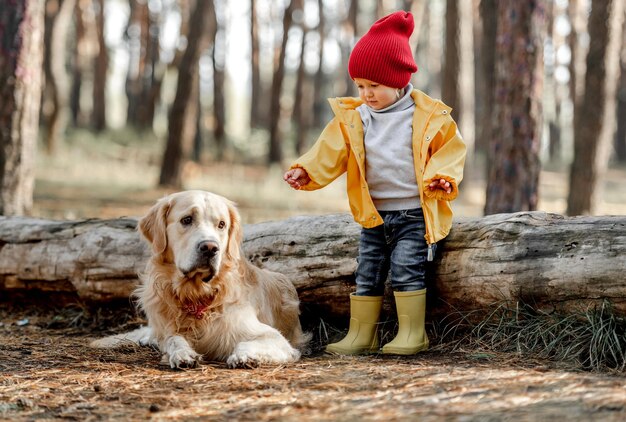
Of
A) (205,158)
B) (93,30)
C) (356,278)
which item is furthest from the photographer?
(93,30)

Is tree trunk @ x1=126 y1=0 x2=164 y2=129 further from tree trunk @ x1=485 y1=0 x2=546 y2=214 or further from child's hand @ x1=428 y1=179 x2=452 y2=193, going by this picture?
child's hand @ x1=428 y1=179 x2=452 y2=193

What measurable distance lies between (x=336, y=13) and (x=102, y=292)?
37.6 m

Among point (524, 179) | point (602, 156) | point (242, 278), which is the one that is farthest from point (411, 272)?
point (602, 156)

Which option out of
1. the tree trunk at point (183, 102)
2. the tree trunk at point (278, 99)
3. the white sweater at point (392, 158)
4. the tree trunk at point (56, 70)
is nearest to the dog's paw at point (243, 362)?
the white sweater at point (392, 158)

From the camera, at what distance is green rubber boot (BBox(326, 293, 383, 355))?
4.98 metres

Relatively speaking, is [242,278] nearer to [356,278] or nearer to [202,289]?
[202,289]

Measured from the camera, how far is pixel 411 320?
481cm

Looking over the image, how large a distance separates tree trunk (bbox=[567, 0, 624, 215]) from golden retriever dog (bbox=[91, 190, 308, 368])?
272 inches

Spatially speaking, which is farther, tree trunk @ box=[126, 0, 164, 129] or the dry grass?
tree trunk @ box=[126, 0, 164, 129]

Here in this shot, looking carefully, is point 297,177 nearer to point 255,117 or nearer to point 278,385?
point 278,385

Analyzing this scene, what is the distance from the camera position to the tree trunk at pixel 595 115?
10266 mm

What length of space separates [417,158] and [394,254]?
2.12ft

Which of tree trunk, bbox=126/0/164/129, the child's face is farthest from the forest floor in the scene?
tree trunk, bbox=126/0/164/129

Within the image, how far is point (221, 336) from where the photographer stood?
4.77 meters
